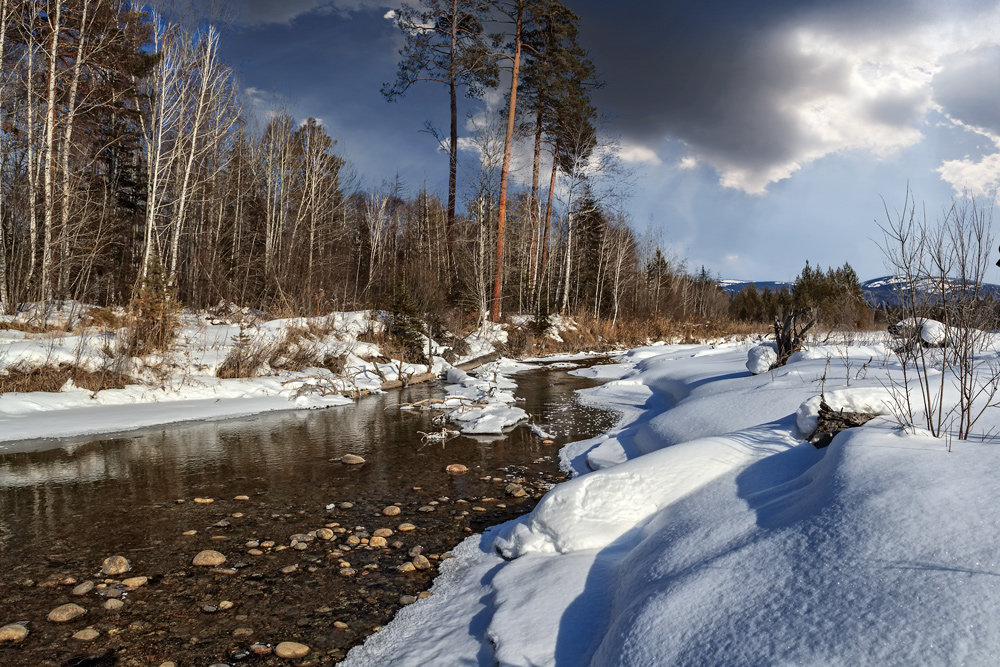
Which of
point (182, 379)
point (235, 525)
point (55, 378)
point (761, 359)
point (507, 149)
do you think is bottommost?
point (235, 525)

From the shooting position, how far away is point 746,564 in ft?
6.89

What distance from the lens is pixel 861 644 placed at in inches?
59.0

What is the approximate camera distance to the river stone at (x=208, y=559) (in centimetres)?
337

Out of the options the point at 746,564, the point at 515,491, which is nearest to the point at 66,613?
the point at 515,491

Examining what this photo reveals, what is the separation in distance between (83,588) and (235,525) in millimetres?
1085

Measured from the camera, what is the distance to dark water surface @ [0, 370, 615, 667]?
2674mm

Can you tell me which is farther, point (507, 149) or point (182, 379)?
point (507, 149)

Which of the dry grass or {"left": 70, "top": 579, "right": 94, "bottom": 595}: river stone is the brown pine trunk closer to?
the dry grass

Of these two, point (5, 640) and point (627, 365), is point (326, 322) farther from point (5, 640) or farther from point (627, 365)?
point (5, 640)

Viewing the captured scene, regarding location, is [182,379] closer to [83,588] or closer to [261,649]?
[83,588]

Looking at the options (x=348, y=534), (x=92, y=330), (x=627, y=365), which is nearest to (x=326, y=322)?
(x=92, y=330)

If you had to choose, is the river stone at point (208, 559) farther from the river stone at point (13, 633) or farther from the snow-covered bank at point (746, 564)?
the snow-covered bank at point (746, 564)

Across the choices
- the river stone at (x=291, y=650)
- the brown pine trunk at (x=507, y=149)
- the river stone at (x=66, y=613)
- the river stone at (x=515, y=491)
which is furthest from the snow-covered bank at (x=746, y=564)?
the brown pine trunk at (x=507, y=149)

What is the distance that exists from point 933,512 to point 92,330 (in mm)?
11592
